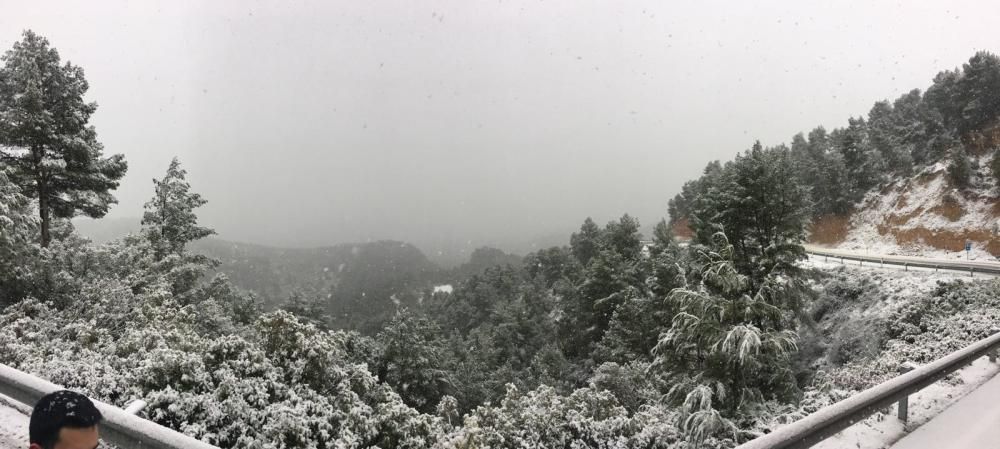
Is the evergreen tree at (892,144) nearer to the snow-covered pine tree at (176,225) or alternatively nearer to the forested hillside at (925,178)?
the forested hillside at (925,178)

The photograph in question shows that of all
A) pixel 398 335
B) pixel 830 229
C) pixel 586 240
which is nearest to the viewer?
pixel 398 335

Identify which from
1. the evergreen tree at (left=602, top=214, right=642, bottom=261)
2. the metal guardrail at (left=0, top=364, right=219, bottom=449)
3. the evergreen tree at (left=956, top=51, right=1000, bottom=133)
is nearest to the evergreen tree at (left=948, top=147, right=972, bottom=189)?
the evergreen tree at (left=956, top=51, right=1000, bottom=133)

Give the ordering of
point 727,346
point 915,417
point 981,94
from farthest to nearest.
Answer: point 981,94 < point 727,346 < point 915,417

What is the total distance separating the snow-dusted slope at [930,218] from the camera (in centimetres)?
3478

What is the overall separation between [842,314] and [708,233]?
9.78 metres

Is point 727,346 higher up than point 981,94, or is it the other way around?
point 981,94

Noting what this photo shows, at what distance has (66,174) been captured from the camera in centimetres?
2058

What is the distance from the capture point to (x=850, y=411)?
4.42 meters

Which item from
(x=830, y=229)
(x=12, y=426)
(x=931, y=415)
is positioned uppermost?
(x=12, y=426)

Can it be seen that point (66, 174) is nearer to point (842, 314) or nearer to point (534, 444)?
point (534, 444)

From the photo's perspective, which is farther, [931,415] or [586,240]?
[586,240]

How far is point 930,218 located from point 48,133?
194ft

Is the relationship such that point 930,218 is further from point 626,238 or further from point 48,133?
point 48,133

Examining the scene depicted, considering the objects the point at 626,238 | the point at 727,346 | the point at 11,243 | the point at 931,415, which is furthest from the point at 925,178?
the point at 11,243
